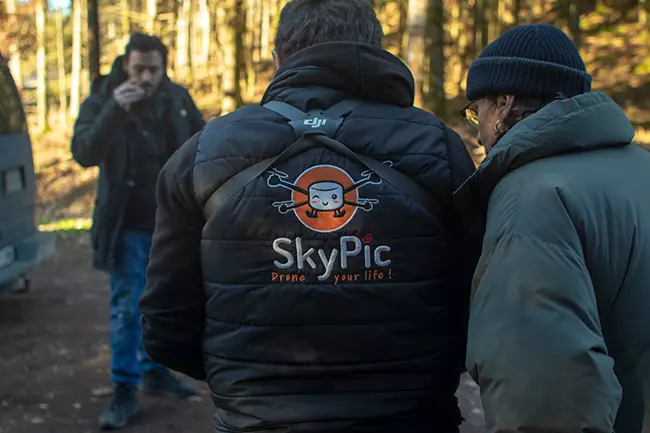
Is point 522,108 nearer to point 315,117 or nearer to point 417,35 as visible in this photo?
point 315,117

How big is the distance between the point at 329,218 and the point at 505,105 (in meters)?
0.55

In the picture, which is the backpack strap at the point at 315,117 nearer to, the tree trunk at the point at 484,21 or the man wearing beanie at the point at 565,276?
the man wearing beanie at the point at 565,276

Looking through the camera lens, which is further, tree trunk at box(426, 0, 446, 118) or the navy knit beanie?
tree trunk at box(426, 0, 446, 118)

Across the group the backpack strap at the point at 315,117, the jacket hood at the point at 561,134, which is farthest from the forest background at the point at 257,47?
the jacket hood at the point at 561,134

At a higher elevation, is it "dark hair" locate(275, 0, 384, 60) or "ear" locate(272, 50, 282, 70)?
"dark hair" locate(275, 0, 384, 60)

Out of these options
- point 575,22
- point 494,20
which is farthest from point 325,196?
point 494,20

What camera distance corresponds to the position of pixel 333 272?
6.99ft

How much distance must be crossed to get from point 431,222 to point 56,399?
152 inches

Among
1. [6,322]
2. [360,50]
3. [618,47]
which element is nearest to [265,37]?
[618,47]

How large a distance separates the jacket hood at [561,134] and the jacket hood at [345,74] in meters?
0.60

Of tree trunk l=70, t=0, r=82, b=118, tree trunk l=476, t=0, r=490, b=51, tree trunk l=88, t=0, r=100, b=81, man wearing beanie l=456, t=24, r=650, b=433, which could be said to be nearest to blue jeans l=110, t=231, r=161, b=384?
man wearing beanie l=456, t=24, r=650, b=433

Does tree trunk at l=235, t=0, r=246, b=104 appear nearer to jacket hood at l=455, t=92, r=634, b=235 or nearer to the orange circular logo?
the orange circular logo

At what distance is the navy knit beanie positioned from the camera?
192 cm

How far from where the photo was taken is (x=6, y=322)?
7.10m
